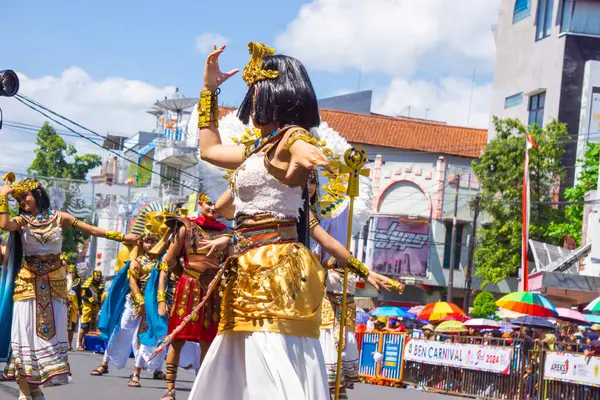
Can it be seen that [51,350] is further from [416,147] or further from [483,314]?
[416,147]

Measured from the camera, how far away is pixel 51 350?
9.02 m

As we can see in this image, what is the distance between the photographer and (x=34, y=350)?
891 cm

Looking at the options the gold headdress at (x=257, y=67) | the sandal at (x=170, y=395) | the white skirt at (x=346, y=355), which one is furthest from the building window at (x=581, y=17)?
the gold headdress at (x=257, y=67)

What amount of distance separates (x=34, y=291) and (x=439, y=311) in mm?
16426

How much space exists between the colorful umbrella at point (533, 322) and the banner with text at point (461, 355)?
1.64m

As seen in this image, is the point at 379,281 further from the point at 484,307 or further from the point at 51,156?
the point at 51,156

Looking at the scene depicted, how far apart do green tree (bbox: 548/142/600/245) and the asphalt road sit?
2097 cm

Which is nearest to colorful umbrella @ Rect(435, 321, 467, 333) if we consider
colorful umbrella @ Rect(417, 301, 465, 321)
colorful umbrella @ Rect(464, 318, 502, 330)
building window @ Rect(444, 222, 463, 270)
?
colorful umbrella @ Rect(464, 318, 502, 330)

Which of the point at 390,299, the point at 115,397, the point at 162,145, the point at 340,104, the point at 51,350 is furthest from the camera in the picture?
the point at 340,104

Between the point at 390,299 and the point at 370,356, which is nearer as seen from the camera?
the point at 370,356

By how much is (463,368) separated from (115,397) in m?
8.99

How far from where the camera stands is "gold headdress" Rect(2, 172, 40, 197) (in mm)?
8766

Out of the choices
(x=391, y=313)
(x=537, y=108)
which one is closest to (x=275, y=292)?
(x=391, y=313)

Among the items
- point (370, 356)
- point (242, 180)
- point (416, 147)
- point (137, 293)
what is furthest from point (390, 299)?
point (242, 180)
